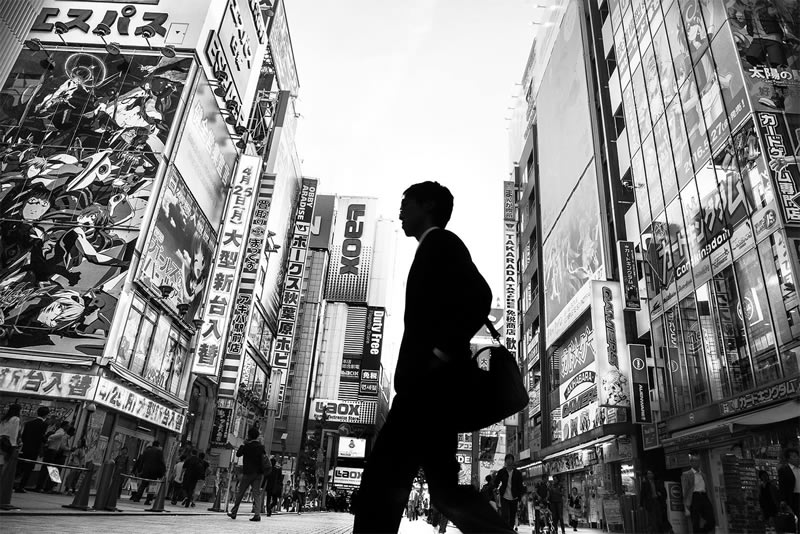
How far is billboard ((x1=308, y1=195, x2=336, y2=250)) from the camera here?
6266 centimetres

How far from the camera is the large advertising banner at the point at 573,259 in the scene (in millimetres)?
24484

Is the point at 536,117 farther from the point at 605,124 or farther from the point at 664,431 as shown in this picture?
the point at 664,431

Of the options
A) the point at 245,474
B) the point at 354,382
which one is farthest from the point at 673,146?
the point at 354,382

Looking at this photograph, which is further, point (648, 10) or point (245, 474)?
point (648, 10)

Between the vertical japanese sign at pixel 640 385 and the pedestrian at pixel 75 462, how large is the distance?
16310 millimetres

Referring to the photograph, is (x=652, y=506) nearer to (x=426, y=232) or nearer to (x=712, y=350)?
(x=712, y=350)

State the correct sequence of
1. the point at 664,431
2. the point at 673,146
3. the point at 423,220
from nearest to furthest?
the point at 423,220 < the point at 664,431 < the point at 673,146

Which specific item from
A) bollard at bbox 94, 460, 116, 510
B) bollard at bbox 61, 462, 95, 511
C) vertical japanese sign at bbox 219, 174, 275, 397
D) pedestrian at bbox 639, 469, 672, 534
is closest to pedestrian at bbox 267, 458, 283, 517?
bollard at bbox 94, 460, 116, 510

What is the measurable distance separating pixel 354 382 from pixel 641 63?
52430 millimetres

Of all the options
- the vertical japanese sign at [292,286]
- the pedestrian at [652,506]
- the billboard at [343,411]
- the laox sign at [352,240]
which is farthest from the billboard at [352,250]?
the pedestrian at [652,506]

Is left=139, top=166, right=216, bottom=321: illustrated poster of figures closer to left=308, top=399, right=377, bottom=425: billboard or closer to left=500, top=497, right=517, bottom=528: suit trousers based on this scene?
left=500, top=497, right=517, bottom=528: suit trousers

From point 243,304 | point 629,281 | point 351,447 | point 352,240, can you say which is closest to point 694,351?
point 629,281

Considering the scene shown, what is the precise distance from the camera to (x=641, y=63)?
73.2 ft

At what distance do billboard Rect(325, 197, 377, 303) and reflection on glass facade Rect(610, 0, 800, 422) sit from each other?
53.2m
